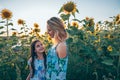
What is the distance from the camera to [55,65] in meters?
3.66

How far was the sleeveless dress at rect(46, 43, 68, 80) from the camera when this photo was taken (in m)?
3.60

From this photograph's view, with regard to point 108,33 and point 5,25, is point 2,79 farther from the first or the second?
point 108,33

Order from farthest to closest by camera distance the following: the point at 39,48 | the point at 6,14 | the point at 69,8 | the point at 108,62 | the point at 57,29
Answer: the point at 6,14 < the point at 69,8 < the point at 108,62 < the point at 39,48 < the point at 57,29

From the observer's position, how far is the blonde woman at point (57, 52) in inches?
138

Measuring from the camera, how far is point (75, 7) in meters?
5.70

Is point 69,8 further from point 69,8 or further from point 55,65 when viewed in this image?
point 55,65

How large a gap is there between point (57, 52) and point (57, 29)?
25 centimetres

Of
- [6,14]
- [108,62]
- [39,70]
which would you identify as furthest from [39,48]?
[6,14]

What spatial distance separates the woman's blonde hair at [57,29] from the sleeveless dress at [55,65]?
13 cm

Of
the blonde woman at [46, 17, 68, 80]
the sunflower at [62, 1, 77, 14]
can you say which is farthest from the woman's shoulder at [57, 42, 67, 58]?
the sunflower at [62, 1, 77, 14]

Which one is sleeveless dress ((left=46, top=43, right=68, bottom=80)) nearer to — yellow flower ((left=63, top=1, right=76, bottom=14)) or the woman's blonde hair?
the woman's blonde hair

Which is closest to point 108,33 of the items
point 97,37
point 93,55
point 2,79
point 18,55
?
point 97,37

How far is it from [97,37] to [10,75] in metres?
1.74

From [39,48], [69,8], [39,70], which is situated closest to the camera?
[39,48]
